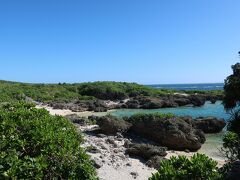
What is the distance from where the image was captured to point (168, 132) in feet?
76.4

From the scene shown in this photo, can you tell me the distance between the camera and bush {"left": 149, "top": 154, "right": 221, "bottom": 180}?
8336 mm

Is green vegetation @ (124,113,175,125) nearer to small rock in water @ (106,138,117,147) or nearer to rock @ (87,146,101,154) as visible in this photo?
small rock in water @ (106,138,117,147)

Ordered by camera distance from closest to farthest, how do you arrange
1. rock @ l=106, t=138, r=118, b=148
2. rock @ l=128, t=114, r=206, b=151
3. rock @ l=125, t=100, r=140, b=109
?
rock @ l=106, t=138, r=118, b=148
rock @ l=128, t=114, r=206, b=151
rock @ l=125, t=100, r=140, b=109

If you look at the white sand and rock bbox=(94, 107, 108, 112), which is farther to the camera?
rock bbox=(94, 107, 108, 112)

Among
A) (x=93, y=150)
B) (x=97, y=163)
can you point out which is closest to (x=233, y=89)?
(x=97, y=163)

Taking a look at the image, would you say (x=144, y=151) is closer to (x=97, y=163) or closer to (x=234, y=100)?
(x=97, y=163)

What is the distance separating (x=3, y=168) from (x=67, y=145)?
2.14 metres

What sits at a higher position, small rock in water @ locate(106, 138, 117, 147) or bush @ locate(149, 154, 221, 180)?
bush @ locate(149, 154, 221, 180)

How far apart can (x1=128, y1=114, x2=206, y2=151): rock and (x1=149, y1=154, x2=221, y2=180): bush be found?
46.3 feet

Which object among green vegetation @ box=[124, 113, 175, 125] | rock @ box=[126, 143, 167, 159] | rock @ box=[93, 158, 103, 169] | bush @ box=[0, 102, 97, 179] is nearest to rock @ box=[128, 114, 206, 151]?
green vegetation @ box=[124, 113, 175, 125]

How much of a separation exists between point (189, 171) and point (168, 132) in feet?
48.6

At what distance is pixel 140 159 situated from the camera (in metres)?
18.7

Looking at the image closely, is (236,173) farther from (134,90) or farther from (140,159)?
(134,90)

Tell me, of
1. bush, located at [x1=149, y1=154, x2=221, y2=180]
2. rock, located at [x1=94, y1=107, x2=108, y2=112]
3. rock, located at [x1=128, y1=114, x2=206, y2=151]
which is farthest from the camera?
rock, located at [x1=94, y1=107, x2=108, y2=112]
